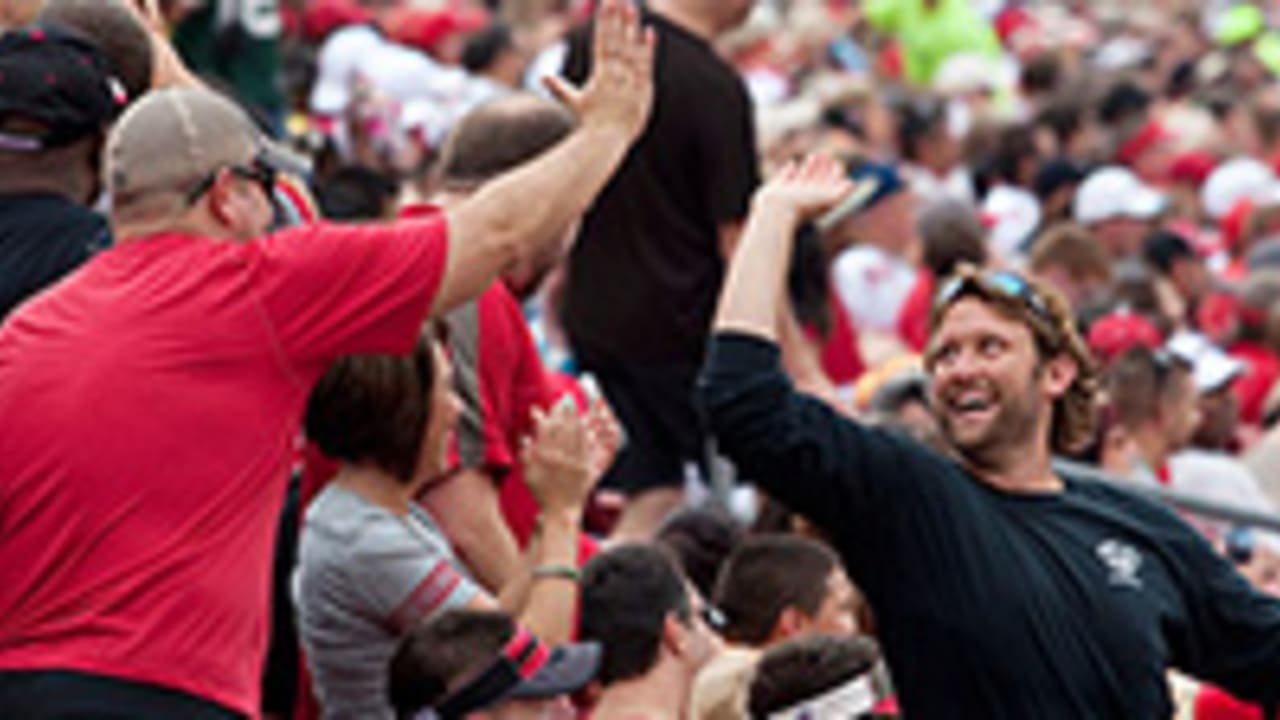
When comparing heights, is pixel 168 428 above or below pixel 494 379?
above

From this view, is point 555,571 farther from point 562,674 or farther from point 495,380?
point 495,380

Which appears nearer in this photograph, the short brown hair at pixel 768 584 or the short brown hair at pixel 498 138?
the short brown hair at pixel 498 138

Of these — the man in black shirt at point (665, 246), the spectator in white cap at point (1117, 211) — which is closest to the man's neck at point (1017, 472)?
the man in black shirt at point (665, 246)

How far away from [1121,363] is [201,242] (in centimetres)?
525

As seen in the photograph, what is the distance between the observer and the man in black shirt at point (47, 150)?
15.1 feet

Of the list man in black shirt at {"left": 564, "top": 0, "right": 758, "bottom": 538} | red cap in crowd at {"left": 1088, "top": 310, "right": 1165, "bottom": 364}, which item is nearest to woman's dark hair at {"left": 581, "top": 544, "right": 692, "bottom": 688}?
man in black shirt at {"left": 564, "top": 0, "right": 758, "bottom": 538}

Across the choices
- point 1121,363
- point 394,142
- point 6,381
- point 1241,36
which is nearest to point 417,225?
point 6,381

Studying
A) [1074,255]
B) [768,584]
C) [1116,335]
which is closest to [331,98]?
[1074,255]

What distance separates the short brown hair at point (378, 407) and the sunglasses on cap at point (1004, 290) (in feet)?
3.80

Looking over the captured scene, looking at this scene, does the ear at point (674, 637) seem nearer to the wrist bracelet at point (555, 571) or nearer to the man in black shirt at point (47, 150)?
the wrist bracelet at point (555, 571)

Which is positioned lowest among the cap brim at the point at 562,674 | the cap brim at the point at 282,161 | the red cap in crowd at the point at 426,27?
the red cap in crowd at the point at 426,27

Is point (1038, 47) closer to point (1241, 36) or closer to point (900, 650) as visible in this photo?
point (1241, 36)

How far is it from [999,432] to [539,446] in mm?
944

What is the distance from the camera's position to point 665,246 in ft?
24.7
